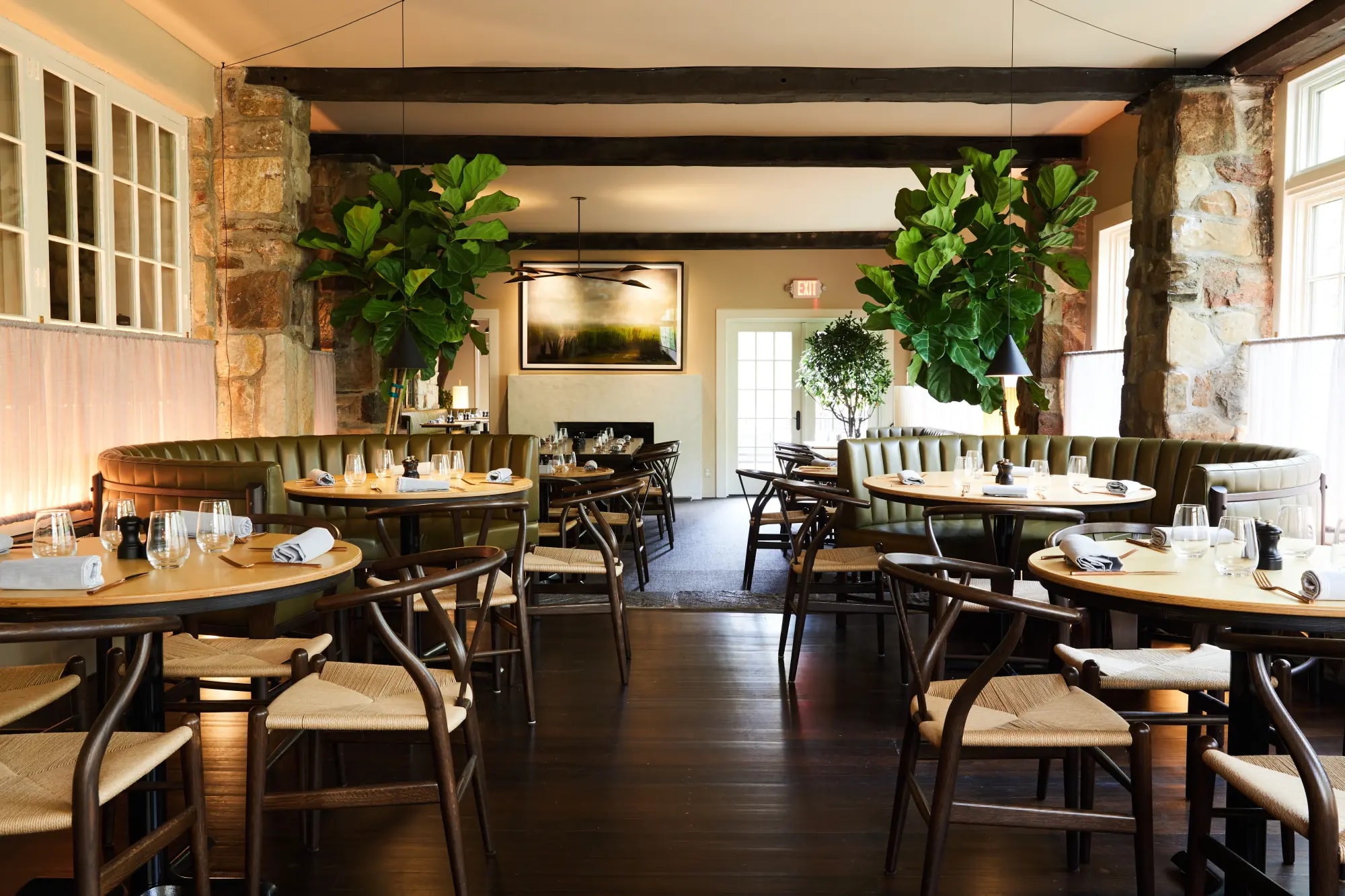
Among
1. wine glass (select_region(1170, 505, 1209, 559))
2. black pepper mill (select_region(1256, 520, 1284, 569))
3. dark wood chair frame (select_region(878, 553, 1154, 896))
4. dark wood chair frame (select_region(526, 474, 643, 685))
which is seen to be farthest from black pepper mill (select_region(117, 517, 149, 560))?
black pepper mill (select_region(1256, 520, 1284, 569))

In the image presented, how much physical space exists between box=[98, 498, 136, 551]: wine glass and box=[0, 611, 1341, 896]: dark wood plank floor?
2.65 feet

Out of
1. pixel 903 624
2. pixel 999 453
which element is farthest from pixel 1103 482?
pixel 903 624

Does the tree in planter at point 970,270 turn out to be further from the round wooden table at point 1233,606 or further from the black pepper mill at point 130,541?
the black pepper mill at point 130,541

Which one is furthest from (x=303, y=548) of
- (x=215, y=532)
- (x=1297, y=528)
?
(x=1297, y=528)

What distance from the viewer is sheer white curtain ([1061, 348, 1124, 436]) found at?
6941 millimetres

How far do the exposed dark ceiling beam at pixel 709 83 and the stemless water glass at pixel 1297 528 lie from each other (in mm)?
4222

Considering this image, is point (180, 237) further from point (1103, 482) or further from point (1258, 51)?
point (1258, 51)

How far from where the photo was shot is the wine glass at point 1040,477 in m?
4.44

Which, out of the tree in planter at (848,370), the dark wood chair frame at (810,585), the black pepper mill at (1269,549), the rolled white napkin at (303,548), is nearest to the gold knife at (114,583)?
the rolled white napkin at (303,548)

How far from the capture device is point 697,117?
699 centimetres

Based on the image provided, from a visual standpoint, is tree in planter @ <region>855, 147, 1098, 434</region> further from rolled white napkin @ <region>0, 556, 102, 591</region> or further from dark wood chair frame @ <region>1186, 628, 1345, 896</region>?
rolled white napkin @ <region>0, 556, 102, 591</region>

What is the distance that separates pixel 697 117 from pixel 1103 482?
394 cm

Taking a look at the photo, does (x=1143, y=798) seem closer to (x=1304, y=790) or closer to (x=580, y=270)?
(x=1304, y=790)

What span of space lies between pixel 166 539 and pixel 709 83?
4532 millimetres
